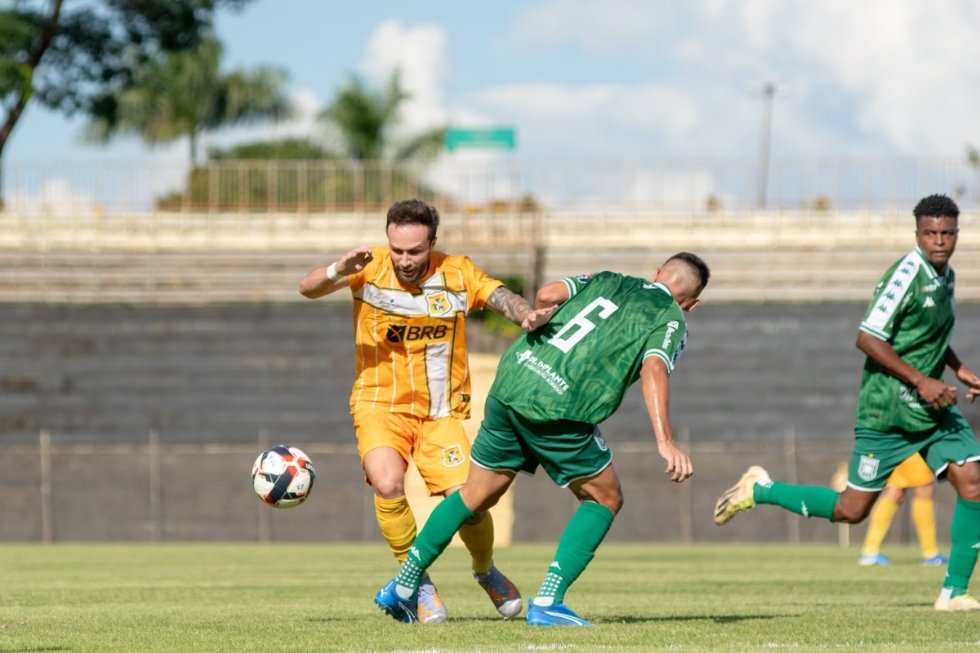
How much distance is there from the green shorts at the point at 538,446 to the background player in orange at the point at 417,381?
2.22ft

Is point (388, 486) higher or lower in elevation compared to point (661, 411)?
lower

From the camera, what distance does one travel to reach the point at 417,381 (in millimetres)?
8172

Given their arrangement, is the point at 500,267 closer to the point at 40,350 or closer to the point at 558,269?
the point at 558,269

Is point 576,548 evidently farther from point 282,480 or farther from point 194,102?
point 194,102

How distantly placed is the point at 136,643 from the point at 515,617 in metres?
2.05

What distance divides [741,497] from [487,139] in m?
28.8

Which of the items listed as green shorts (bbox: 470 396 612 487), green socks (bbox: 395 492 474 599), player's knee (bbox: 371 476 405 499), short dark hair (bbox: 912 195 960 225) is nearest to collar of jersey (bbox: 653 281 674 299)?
green shorts (bbox: 470 396 612 487)

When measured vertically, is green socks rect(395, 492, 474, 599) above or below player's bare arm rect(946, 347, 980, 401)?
below

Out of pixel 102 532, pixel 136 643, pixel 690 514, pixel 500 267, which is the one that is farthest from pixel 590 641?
pixel 500 267

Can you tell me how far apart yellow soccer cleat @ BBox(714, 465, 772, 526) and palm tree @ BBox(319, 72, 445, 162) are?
141 feet

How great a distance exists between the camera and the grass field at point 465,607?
21.8ft

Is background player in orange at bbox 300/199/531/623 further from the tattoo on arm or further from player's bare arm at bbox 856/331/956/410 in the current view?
player's bare arm at bbox 856/331/956/410

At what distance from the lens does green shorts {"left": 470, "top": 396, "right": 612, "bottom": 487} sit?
7.12 m

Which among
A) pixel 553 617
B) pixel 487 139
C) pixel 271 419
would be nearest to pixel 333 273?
pixel 553 617
